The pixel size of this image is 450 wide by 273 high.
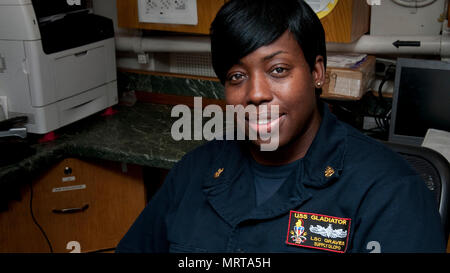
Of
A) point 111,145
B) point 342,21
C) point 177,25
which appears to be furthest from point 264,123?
point 177,25

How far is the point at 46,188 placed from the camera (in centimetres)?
221

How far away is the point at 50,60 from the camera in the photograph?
209 cm

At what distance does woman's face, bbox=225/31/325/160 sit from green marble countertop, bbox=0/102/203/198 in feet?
3.09

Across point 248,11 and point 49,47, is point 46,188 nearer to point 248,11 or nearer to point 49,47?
point 49,47

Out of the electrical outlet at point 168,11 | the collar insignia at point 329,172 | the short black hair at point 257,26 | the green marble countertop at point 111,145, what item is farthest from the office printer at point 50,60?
the collar insignia at point 329,172

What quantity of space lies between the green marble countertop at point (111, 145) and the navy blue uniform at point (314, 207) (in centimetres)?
77

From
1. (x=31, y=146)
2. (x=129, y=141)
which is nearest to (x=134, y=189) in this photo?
(x=129, y=141)

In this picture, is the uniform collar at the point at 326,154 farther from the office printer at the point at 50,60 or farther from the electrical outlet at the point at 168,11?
the office printer at the point at 50,60

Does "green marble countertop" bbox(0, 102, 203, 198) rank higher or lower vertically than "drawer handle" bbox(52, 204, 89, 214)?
higher

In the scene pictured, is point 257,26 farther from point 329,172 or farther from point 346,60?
point 346,60

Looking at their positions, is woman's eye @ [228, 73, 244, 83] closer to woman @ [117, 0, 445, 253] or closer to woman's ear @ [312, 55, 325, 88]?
woman @ [117, 0, 445, 253]

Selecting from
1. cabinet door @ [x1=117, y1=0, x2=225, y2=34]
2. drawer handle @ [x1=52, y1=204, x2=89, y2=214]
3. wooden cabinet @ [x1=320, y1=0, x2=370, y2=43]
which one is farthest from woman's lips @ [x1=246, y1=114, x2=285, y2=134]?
drawer handle @ [x1=52, y1=204, x2=89, y2=214]

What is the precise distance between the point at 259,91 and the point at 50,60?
4.32 ft

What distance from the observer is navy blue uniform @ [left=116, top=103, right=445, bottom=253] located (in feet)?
3.17
